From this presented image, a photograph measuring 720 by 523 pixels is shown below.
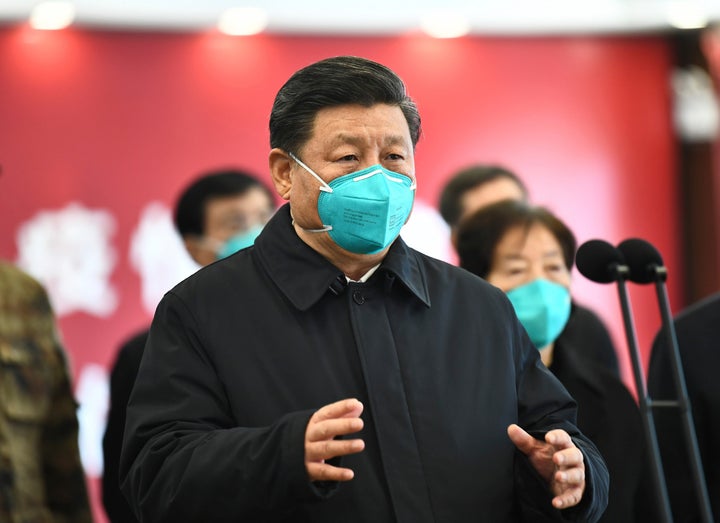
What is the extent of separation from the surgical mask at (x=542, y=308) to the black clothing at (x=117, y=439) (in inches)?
43.7

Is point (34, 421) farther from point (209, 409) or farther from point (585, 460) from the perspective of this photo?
point (585, 460)

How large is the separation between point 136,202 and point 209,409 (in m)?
5.01

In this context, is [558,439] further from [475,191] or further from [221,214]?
[475,191]

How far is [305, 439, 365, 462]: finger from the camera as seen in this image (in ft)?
5.84

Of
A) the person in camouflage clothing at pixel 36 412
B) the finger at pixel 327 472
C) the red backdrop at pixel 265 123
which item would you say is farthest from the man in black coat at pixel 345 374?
the red backdrop at pixel 265 123

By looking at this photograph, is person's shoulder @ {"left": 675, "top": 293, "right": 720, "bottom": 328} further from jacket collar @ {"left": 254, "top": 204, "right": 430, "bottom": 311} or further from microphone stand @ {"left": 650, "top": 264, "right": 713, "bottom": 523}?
jacket collar @ {"left": 254, "top": 204, "right": 430, "bottom": 311}

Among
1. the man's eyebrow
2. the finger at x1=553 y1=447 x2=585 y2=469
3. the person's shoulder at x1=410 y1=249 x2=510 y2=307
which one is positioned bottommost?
the finger at x1=553 y1=447 x2=585 y2=469

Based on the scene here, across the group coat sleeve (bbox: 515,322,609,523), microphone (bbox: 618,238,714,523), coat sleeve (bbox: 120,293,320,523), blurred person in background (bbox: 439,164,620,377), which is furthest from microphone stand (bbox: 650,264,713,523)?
blurred person in background (bbox: 439,164,620,377)

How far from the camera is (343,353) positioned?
2.07 meters

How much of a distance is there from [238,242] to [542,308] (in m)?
1.20

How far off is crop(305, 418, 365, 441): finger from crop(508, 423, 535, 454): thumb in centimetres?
32

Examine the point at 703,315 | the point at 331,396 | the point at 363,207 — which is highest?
the point at 363,207

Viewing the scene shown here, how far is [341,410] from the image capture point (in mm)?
1784

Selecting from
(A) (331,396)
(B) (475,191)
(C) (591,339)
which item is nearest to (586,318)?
(C) (591,339)
